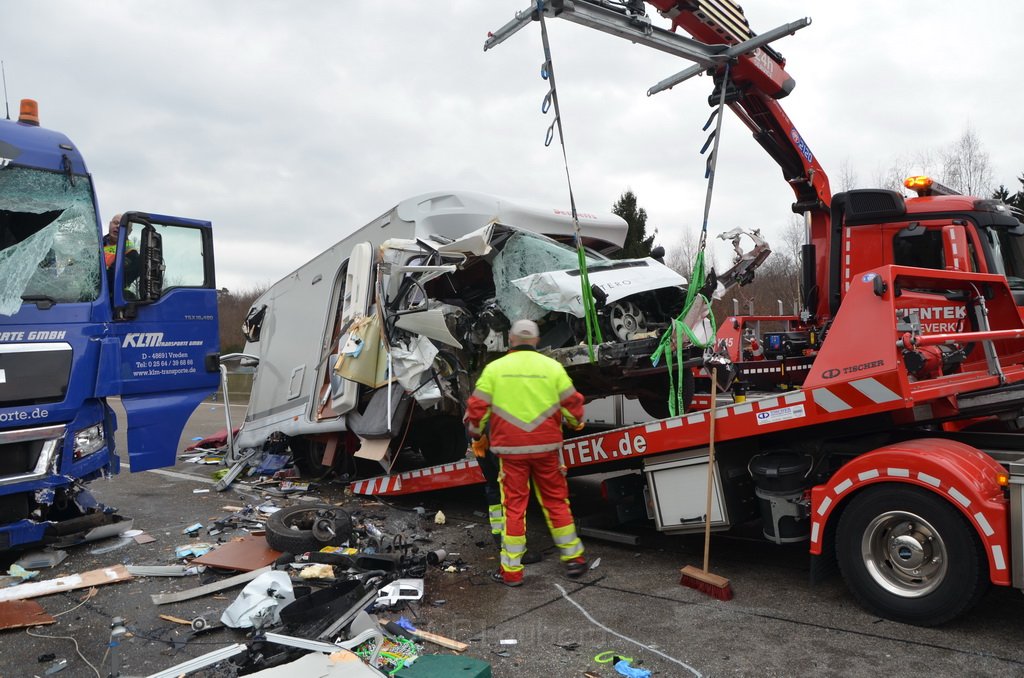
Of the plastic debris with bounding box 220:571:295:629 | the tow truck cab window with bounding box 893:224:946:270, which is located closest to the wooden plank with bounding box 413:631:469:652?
the plastic debris with bounding box 220:571:295:629

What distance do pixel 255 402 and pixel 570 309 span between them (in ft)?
17.3

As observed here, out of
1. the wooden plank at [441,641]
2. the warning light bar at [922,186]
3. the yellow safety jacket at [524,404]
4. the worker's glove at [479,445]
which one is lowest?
the wooden plank at [441,641]

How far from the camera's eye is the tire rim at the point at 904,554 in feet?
12.2

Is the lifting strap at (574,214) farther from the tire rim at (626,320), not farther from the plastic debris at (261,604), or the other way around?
the plastic debris at (261,604)

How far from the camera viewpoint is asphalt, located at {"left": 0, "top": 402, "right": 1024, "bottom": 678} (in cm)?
344

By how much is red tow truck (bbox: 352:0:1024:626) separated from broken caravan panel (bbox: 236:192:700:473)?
0.93 m

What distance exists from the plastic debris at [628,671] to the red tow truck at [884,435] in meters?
1.36

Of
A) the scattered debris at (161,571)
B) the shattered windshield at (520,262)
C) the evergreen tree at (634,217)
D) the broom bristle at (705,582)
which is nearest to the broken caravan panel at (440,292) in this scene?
the shattered windshield at (520,262)

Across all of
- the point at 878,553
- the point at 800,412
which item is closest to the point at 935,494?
the point at 878,553

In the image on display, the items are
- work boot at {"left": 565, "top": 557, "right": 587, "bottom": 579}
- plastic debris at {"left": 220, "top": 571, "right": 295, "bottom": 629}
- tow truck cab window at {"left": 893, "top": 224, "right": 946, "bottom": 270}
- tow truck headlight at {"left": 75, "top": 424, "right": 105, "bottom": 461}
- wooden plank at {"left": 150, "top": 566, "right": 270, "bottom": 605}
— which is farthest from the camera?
tow truck cab window at {"left": 893, "top": 224, "right": 946, "bottom": 270}

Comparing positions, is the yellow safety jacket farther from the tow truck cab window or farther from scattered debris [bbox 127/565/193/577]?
the tow truck cab window

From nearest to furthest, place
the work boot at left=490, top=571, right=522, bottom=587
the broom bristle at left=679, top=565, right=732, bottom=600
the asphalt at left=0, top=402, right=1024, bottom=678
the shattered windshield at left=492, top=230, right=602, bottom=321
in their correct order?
the asphalt at left=0, top=402, right=1024, bottom=678
the broom bristle at left=679, top=565, right=732, bottom=600
the work boot at left=490, top=571, right=522, bottom=587
the shattered windshield at left=492, top=230, right=602, bottom=321

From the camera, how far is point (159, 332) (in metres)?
5.78

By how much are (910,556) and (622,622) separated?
4.88 ft
